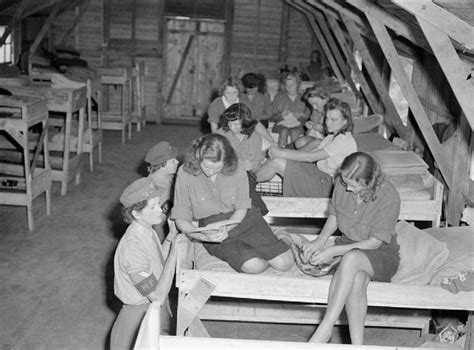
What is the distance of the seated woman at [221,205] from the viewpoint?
4289 mm

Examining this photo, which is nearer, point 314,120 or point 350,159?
point 350,159

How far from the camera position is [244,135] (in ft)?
19.5

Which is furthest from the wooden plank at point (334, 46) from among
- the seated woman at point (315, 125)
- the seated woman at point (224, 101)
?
the seated woman at point (224, 101)

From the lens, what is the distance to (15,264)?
20.3ft

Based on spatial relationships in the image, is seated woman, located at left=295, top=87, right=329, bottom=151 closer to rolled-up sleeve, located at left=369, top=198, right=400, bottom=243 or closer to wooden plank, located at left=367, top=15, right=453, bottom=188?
wooden plank, located at left=367, top=15, right=453, bottom=188

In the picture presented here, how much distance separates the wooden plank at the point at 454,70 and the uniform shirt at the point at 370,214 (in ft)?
2.25

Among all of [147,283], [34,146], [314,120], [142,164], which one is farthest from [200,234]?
[142,164]

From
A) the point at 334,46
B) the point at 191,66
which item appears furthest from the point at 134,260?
the point at 191,66

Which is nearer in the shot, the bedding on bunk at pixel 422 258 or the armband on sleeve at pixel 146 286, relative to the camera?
the armband on sleeve at pixel 146 286

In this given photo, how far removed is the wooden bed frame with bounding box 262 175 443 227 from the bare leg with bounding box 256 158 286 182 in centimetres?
66

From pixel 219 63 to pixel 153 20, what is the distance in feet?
5.67

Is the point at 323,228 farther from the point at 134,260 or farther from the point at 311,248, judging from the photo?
the point at 134,260

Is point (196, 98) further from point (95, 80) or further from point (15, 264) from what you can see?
point (15, 264)

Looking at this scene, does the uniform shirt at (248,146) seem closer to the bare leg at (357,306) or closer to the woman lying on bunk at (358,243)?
the woman lying on bunk at (358,243)
